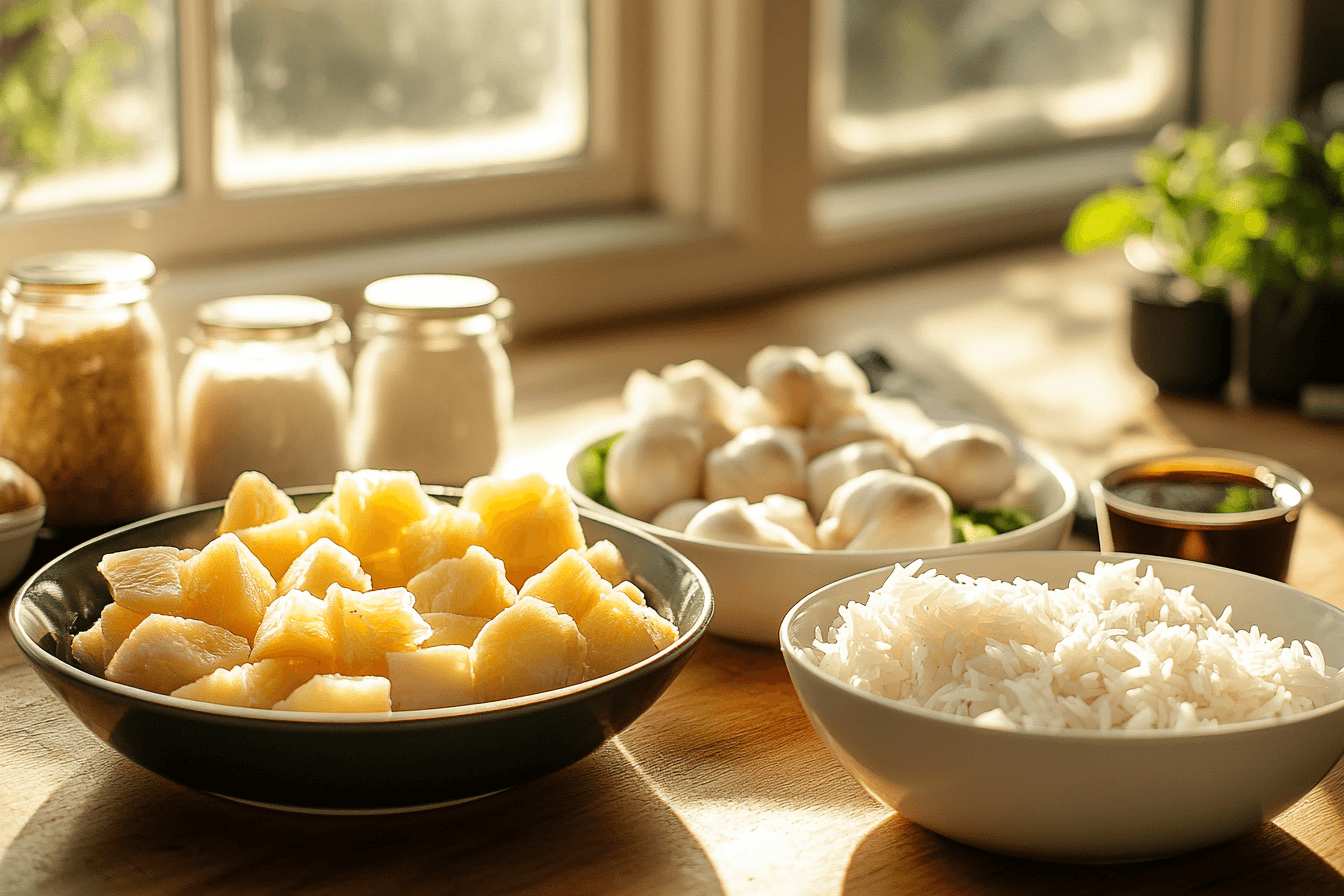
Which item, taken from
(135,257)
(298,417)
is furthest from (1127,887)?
(135,257)

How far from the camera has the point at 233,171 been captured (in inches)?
70.8

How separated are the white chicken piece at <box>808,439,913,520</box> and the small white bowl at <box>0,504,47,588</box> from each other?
1.82 feet

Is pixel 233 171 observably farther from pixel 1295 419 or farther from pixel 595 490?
pixel 1295 419

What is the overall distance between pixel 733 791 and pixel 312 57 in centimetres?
132

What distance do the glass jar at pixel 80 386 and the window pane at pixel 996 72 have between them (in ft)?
5.06

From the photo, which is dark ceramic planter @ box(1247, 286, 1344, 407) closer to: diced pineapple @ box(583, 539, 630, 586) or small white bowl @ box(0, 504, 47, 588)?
diced pineapple @ box(583, 539, 630, 586)

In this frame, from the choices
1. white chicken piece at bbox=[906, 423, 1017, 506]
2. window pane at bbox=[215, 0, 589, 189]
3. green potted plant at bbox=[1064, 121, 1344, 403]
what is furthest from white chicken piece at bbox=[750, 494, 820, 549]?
window pane at bbox=[215, 0, 589, 189]

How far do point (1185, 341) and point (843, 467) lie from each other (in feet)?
2.55

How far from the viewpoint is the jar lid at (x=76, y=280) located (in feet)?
3.57

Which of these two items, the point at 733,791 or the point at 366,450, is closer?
the point at 733,791

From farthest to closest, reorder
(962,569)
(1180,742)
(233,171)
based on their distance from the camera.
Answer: (233,171) → (962,569) → (1180,742)

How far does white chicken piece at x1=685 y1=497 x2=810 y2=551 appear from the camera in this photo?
3.18ft

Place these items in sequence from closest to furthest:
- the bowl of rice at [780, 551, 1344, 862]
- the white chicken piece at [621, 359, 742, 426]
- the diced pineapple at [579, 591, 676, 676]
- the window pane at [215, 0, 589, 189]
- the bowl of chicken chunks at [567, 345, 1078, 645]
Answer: the bowl of rice at [780, 551, 1344, 862] → the diced pineapple at [579, 591, 676, 676] → the bowl of chicken chunks at [567, 345, 1078, 645] → the white chicken piece at [621, 359, 742, 426] → the window pane at [215, 0, 589, 189]

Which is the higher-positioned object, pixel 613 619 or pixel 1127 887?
pixel 613 619
